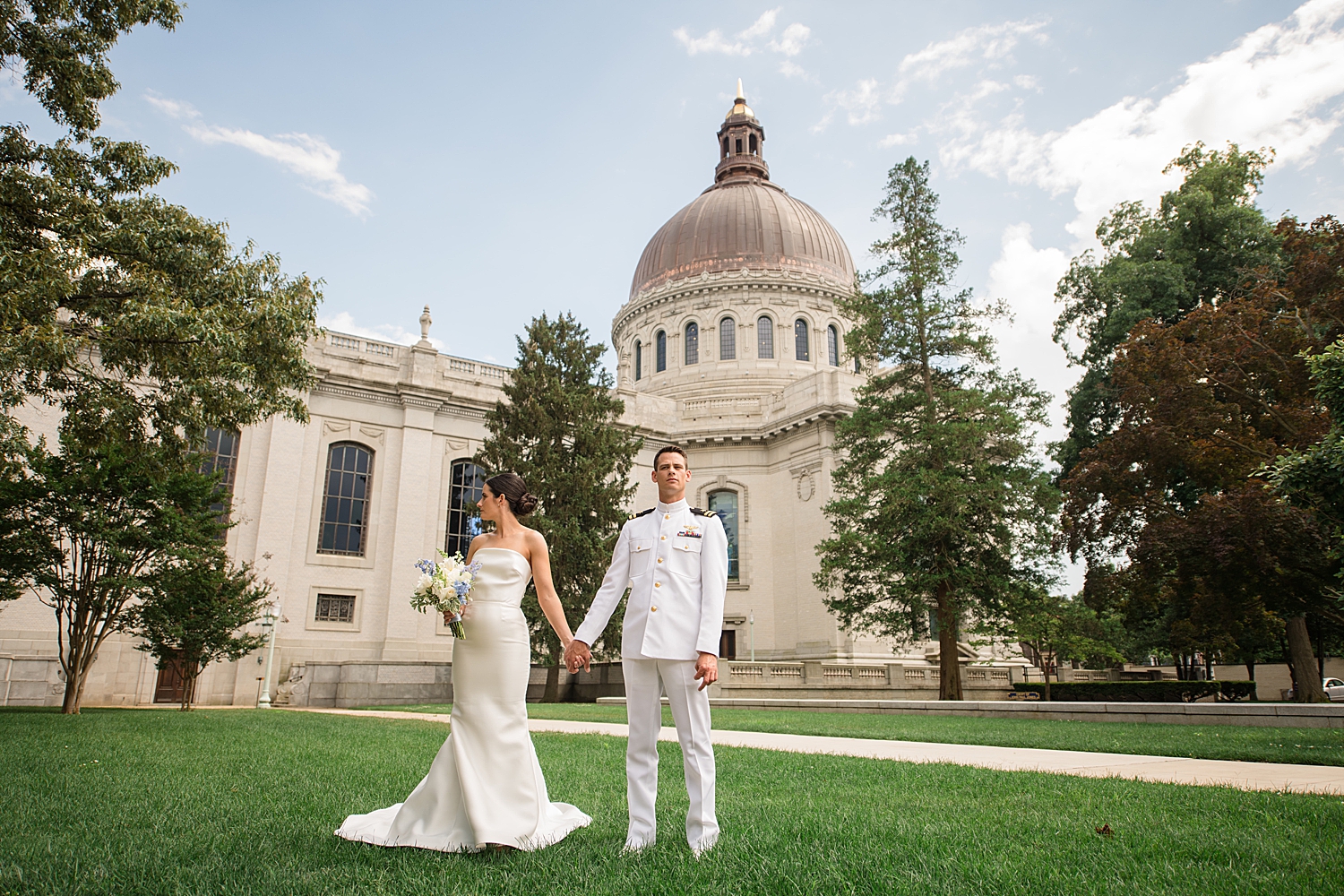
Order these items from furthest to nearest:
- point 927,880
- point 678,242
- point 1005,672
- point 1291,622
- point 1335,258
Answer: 1. point 678,242
2. point 1005,672
3. point 1291,622
4. point 1335,258
5. point 927,880

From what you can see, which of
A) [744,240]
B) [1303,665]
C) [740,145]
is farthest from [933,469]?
[740,145]

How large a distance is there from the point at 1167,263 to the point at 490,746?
1307 inches

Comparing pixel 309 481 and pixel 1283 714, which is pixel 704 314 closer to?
pixel 309 481

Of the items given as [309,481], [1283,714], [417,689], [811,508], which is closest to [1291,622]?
[1283,714]

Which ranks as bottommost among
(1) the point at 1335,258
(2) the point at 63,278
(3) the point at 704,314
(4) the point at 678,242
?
(2) the point at 63,278

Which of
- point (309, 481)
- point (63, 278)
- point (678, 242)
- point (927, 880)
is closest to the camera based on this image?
point (927, 880)

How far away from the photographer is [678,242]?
4900 centimetres

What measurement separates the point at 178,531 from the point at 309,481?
14803 mm

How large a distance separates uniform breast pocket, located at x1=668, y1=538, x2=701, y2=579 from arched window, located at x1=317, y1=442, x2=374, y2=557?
30017 mm

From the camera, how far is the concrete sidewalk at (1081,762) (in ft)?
23.0

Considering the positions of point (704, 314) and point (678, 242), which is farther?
point (678, 242)

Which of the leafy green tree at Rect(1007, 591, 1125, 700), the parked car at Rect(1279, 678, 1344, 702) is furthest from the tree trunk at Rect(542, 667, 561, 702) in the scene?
the parked car at Rect(1279, 678, 1344, 702)

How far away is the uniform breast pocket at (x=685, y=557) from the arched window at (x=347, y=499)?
1182 inches

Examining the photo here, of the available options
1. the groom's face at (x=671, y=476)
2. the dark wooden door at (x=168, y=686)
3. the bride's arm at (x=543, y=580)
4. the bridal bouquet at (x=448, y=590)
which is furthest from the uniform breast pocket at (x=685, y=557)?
the dark wooden door at (x=168, y=686)
